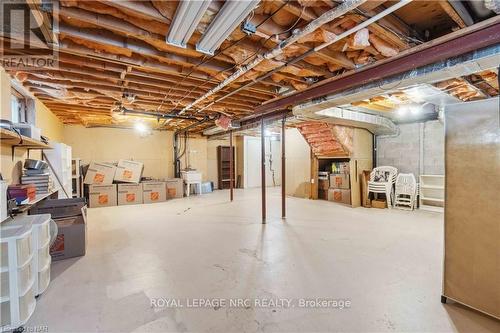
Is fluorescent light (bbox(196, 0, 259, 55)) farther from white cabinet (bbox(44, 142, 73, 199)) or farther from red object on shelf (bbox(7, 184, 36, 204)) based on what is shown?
white cabinet (bbox(44, 142, 73, 199))

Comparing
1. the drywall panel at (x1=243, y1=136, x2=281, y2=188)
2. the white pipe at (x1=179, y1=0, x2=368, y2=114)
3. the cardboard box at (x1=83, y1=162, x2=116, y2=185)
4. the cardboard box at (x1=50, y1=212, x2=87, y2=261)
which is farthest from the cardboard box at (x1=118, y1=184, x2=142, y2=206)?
the white pipe at (x1=179, y1=0, x2=368, y2=114)

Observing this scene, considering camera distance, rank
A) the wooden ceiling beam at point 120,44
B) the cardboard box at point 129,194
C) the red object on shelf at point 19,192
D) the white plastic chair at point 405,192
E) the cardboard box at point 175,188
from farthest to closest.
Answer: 1. the cardboard box at point 175,188
2. the cardboard box at point 129,194
3. the white plastic chair at point 405,192
4. the red object on shelf at point 19,192
5. the wooden ceiling beam at point 120,44

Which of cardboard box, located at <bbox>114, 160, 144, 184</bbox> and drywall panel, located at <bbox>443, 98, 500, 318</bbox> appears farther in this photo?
cardboard box, located at <bbox>114, 160, 144, 184</bbox>

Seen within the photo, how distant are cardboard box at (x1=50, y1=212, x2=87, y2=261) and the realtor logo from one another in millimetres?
1868

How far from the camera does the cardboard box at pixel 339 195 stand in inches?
262

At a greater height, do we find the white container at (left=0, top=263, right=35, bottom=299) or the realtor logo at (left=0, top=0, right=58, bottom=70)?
the realtor logo at (left=0, top=0, right=58, bottom=70)

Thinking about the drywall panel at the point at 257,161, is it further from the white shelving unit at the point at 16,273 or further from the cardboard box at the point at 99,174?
the white shelving unit at the point at 16,273

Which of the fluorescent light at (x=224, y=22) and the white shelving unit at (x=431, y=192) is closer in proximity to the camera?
the fluorescent light at (x=224, y=22)

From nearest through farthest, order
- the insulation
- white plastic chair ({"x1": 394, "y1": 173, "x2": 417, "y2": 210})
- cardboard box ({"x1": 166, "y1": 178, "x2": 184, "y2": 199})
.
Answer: the insulation
white plastic chair ({"x1": 394, "y1": 173, "x2": 417, "y2": 210})
cardboard box ({"x1": 166, "y1": 178, "x2": 184, "y2": 199})

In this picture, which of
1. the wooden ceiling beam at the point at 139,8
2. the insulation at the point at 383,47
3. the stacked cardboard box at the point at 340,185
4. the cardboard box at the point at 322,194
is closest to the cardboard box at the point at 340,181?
the stacked cardboard box at the point at 340,185

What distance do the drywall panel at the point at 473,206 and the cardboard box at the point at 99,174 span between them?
7016mm

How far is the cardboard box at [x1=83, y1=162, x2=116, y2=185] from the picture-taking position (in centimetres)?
642

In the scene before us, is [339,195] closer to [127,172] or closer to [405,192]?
[405,192]

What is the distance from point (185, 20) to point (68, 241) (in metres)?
2.85
